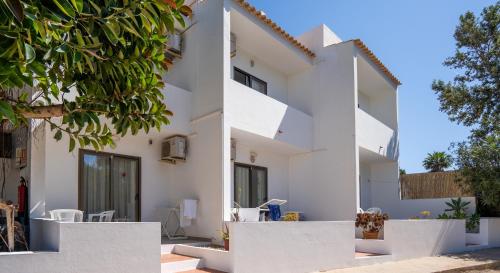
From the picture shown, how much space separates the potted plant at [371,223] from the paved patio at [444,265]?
3.73ft

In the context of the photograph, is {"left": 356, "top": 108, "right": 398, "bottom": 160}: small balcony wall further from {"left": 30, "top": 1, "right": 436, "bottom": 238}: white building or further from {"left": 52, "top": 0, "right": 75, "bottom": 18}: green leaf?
{"left": 52, "top": 0, "right": 75, "bottom": 18}: green leaf

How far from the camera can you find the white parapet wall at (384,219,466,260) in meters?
12.5

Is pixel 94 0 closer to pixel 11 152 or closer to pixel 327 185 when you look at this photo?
pixel 11 152

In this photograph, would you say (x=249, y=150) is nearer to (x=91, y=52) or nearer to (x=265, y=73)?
(x=265, y=73)

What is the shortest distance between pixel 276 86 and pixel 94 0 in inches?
527

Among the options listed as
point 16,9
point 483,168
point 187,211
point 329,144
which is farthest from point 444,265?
point 16,9

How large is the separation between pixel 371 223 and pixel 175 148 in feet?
20.5

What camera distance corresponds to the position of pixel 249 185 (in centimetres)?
1488

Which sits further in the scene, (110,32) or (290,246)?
(290,246)

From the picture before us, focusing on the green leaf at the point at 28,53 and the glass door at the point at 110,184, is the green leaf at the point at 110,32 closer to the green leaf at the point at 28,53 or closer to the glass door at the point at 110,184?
the green leaf at the point at 28,53

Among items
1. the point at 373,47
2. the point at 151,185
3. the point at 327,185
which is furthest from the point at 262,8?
the point at 151,185

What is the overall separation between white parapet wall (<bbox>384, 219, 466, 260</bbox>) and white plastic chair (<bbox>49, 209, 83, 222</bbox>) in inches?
323

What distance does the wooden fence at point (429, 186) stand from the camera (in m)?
20.2

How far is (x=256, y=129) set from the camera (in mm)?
13062
